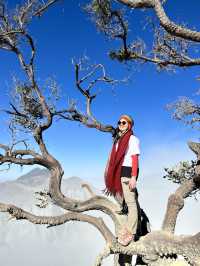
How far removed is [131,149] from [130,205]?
1324 millimetres

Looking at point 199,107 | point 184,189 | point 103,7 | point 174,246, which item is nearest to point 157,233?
point 174,246

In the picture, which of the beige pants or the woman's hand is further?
the beige pants

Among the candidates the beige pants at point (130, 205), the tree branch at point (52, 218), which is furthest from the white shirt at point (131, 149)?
the tree branch at point (52, 218)

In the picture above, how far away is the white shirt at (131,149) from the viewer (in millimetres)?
10000

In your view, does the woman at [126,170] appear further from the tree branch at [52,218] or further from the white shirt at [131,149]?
the tree branch at [52,218]

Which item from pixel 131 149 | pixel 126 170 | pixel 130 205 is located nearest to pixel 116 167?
pixel 126 170

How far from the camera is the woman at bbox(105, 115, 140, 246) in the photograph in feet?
32.9

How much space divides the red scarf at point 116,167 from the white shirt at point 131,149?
72 millimetres

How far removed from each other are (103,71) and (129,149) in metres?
6.73

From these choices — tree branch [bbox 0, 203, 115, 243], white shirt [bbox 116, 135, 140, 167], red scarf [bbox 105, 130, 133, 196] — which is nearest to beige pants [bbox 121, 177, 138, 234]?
red scarf [bbox 105, 130, 133, 196]

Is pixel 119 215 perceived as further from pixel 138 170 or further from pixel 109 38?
pixel 109 38

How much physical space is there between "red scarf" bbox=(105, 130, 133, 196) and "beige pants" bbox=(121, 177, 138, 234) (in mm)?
222

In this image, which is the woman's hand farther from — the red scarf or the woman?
the red scarf

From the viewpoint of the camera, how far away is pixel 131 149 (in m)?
10.0
